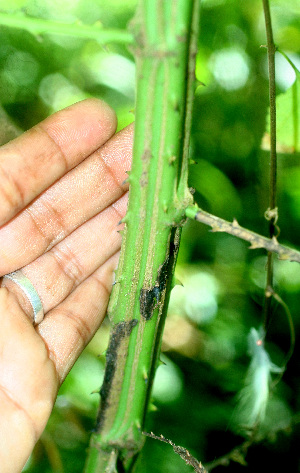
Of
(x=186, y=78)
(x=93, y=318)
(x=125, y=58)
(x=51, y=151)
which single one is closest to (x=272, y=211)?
(x=186, y=78)

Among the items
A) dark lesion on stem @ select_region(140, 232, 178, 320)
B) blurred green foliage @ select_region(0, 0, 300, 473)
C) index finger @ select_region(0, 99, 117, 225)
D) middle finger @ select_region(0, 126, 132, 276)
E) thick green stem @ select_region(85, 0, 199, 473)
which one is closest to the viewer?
thick green stem @ select_region(85, 0, 199, 473)

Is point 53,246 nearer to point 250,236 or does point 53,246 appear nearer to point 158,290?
point 158,290

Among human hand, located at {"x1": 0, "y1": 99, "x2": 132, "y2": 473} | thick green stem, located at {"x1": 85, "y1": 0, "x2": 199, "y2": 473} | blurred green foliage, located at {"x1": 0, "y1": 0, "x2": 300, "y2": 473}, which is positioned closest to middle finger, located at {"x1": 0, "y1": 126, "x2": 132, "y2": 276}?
human hand, located at {"x1": 0, "y1": 99, "x2": 132, "y2": 473}

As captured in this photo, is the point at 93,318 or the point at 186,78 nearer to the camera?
the point at 186,78

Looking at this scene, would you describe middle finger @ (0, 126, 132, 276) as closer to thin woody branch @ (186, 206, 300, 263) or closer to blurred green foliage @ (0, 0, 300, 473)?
blurred green foliage @ (0, 0, 300, 473)

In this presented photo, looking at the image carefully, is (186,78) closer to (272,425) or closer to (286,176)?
(286,176)
